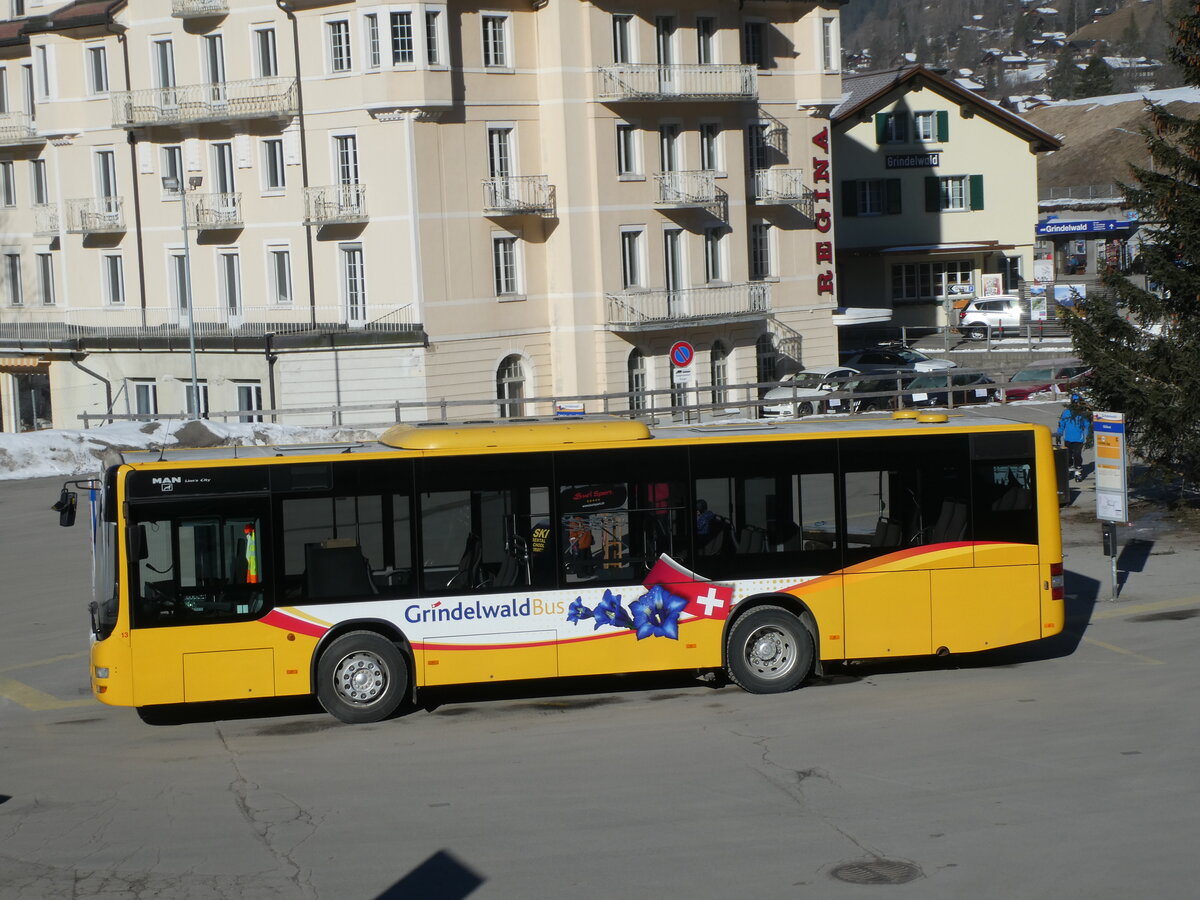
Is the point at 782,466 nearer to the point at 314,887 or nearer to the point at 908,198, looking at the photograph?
the point at 314,887

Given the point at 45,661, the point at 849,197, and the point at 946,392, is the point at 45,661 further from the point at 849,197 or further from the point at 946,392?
the point at 849,197

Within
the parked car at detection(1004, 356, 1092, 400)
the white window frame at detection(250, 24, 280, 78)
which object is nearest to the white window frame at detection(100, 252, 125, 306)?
the white window frame at detection(250, 24, 280, 78)

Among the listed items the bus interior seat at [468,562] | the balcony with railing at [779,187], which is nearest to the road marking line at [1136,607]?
the bus interior seat at [468,562]

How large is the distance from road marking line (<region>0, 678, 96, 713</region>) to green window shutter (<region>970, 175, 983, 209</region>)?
63.9 m

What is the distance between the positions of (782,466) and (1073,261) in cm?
9201

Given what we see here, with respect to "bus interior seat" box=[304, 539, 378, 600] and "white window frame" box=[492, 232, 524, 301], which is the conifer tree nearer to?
"bus interior seat" box=[304, 539, 378, 600]

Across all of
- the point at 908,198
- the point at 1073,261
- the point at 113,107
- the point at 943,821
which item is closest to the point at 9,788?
the point at 943,821

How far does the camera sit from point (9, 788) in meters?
12.5

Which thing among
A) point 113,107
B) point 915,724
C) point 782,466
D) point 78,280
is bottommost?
point 915,724

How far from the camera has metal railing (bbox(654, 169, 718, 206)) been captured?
1961 inches

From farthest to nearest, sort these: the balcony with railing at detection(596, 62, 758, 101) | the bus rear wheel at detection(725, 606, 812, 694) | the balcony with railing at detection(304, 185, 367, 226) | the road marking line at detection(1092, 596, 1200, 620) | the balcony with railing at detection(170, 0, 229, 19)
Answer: the balcony with railing at detection(170, 0, 229, 19), the balcony with railing at detection(596, 62, 758, 101), the balcony with railing at detection(304, 185, 367, 226), the road marking line at detection(1092, 596, 1200, 620), the bus rear wheel at detection(725, 606, 812, 694)

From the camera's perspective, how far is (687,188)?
50250mm

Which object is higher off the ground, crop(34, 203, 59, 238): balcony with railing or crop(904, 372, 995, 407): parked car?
crop(34, 203, 59, 238): balcony with railing

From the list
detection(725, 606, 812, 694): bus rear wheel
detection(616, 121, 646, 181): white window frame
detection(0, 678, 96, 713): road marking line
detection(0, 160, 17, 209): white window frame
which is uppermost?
detection(0, 160, 17, 209): white window frame
